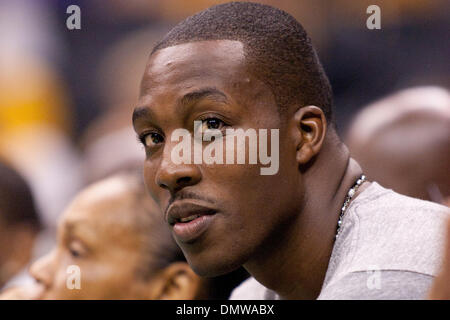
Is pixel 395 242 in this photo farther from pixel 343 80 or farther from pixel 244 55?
pixel 343 80

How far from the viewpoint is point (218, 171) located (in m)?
2.02

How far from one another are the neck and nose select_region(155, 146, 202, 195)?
0.34 metres

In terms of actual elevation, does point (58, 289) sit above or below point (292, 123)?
below

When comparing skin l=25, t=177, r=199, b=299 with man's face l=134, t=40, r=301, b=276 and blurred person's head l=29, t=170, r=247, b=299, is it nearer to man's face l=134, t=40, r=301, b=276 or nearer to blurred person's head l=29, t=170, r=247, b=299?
blurred person's head l=29, t=170, r=247, b=299

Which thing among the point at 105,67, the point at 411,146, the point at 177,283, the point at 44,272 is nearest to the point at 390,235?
the point at 411,146

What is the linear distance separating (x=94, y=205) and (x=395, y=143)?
54.6 inches

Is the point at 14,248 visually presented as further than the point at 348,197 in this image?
Yes

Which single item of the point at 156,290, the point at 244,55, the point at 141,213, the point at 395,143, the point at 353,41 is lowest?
the point at 156,290

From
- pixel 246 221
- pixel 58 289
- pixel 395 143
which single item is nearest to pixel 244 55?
pixel 246 221

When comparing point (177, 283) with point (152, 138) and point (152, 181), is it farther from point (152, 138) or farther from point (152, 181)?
point (152, 138)

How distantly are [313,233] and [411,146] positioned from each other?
3.13ft

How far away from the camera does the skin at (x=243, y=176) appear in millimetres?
2025

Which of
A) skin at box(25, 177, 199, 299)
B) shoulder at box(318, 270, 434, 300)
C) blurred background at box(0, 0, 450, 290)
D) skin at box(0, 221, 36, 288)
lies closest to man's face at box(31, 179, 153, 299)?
Result: skin at box(25, 177, 199, 299)

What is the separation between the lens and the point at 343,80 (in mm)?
3480
